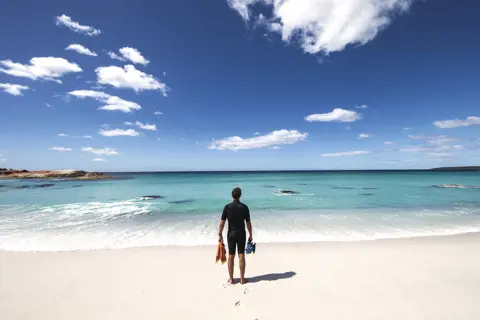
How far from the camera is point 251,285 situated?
524 cm

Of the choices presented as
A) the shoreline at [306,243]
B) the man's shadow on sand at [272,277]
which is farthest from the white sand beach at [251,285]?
the shoreline at [306,243]

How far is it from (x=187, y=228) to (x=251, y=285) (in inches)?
284

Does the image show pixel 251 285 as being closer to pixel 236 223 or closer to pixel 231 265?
pixel 231 265

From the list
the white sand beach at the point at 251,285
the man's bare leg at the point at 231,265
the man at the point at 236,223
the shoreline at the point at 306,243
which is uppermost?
the man at the point at 236,223

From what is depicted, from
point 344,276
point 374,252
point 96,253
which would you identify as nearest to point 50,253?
point 96,253

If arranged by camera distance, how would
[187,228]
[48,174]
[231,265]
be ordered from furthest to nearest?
[48,174], [187,228], [231,265]

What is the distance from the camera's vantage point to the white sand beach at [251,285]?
14.2ft

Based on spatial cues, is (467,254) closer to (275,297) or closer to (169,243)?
(275,297)

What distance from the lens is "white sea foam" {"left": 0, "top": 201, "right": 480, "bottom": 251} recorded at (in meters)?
9.20

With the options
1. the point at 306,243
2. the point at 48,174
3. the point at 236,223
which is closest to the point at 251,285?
the point at 236,223

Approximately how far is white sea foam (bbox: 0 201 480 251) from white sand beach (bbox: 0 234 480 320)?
5.60ft

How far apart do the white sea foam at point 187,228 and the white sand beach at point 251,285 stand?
5.60ft

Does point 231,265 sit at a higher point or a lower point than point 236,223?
lower

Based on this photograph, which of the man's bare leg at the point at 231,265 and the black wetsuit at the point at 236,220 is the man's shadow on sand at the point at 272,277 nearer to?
the man's bare leg at the point at 231,265
